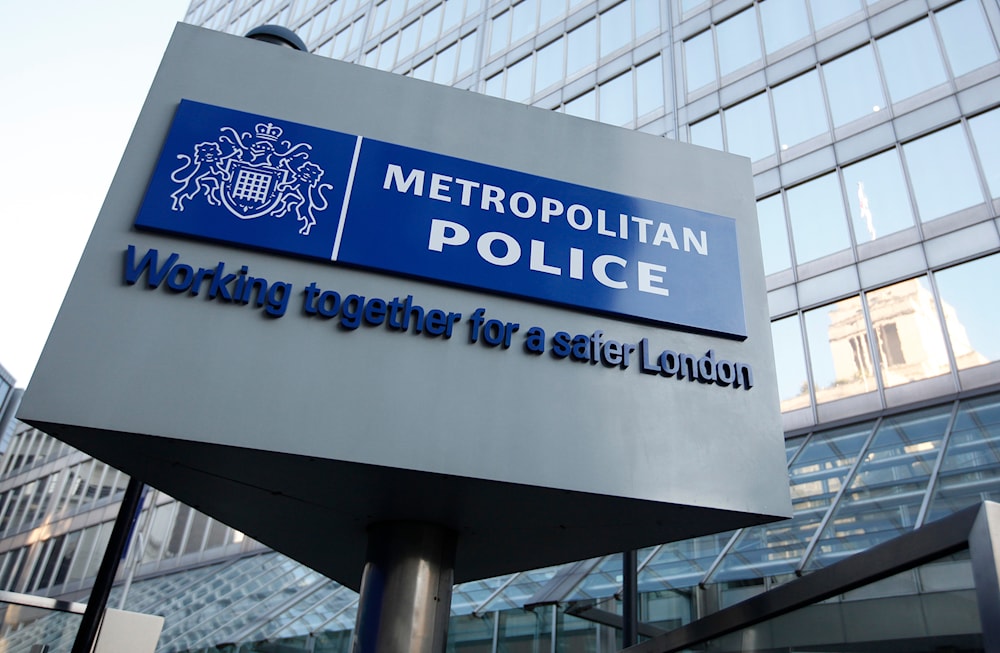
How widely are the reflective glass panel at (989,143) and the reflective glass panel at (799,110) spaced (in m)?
3.63

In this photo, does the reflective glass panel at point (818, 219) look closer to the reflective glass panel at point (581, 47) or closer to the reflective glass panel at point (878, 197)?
the reflective glass panel at point (878, 197)

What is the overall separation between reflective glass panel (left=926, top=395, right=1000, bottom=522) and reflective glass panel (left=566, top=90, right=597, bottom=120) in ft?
53.8

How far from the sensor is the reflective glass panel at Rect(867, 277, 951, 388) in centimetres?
1650

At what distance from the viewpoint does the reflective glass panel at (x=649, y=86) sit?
1007 inches

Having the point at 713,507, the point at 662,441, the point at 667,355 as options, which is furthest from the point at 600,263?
the point at 713,507

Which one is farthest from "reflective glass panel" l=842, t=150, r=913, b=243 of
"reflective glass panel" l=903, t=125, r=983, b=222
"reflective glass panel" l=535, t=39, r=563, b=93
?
"reflective glass panel" l=535, t=39, r=563, b=93

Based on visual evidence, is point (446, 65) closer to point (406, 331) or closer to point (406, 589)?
point (406, 331)

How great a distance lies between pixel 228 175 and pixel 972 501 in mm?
11046

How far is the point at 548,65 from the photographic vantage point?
3048 cm

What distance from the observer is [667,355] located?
8.86 meters

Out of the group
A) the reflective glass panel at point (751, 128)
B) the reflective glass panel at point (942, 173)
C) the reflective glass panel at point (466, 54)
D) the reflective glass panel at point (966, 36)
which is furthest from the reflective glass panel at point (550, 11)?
the reflective glass panel at point (942, 173)

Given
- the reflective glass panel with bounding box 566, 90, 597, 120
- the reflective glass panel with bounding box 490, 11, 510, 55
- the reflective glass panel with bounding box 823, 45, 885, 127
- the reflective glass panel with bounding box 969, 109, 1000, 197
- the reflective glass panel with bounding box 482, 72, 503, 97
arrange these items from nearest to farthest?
the reflective glass panel with bounding box 969, 109, 1000, 197
the reflective glass panel with bounding box 823, 45, 885, 127
the reflective glass panel with bounding box 566, 90, 597, 120
the reflective glass panel with bounding box 482, 72, 503, 97
the reflective glass panel with bounding box 490, 11, 510, 55

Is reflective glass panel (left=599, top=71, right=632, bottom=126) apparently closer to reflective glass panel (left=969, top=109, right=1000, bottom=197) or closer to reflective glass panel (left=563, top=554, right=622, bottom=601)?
reflective glass panel (left=969, top=109, right=1000, bottom=197)

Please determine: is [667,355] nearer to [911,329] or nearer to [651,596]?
[651,596]
